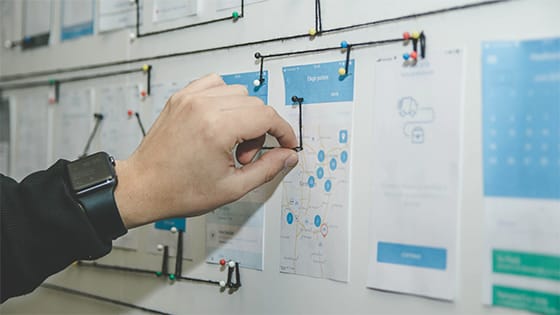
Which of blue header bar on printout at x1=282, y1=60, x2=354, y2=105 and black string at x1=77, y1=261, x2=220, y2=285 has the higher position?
blue header bar on printout at x1=282, y1=60, x2=354, y2=105

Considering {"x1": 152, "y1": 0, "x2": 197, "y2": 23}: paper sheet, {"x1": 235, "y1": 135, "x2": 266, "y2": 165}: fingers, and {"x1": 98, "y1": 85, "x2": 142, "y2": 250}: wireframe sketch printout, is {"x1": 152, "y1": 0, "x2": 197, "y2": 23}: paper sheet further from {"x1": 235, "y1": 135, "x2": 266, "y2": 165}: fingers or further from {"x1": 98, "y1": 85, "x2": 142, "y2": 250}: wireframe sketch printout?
{"x1": 235, "y1": 135, "x2": 266, "y2": 165}: fingers

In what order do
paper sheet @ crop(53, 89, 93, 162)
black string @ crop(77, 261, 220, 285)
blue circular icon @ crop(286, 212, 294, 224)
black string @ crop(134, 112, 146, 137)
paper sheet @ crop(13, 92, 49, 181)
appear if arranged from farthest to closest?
1. paper sheet @ crop(13, 92, 49, 181)
2. paper sheet @ crop(53, 89, 93, 162)
3. black string @ crop(134, 112, 146, 137)
4. black string @ crop(77, 261, 220, 285)
5. blue circular icon @ crop(286, 212, 294, 224)

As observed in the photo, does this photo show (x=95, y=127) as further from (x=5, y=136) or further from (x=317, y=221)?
(x=317, y=221)

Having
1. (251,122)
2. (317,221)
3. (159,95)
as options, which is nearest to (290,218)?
(317,221)

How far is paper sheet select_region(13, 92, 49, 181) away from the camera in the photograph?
1.38 m

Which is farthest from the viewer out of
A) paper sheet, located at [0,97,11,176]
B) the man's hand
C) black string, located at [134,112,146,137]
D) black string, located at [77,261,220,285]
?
paper sheet, located at [0,97,11,176]

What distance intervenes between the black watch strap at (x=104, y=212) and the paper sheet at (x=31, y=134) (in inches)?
25.1

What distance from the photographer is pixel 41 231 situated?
81 cm

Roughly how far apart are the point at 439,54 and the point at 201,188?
1.37 feet

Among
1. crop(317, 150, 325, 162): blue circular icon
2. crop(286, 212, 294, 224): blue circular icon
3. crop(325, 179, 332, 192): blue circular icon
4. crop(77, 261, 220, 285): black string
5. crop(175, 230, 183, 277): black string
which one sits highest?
crop(317, 150, 325, 162): blue circular icon

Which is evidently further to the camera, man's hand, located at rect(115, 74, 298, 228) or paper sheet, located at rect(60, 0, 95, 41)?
paper sheet, located at rect(60, 0, 95, 41)

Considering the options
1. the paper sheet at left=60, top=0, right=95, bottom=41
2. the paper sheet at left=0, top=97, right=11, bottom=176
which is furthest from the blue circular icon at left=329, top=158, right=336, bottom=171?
the paper sheet at left=0, top=97, right=11, bottom=176

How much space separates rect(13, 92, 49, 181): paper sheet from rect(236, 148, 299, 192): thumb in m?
0.76

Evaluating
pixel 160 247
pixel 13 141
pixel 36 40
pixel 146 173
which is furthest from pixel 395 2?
pixel 13 141
